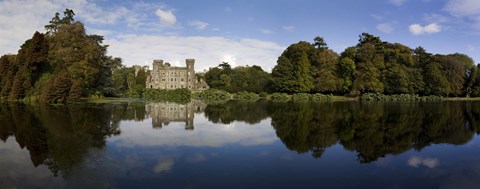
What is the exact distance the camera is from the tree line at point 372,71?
56125 millimetres

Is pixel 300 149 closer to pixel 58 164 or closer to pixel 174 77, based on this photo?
pixel 58 164

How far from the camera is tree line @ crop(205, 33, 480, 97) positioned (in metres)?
56.1

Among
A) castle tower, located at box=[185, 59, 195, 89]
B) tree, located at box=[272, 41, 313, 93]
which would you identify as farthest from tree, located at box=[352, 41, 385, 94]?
castle tower, located at box=[185, 59, 195, 89]

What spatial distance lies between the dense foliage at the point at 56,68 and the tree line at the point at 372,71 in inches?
1202

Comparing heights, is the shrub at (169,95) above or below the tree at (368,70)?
below

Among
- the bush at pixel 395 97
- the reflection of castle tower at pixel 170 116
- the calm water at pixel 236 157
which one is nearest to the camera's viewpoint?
the calm water at pixel 236 157

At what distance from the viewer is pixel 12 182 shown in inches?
306

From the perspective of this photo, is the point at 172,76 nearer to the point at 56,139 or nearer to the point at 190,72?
the point at 190,72

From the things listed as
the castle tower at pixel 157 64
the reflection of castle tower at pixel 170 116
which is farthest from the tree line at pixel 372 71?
the castle tower at pixel 157 64

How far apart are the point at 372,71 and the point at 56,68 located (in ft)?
143

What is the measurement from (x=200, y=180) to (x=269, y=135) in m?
7.44

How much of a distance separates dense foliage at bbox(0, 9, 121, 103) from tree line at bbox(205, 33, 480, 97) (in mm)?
30528

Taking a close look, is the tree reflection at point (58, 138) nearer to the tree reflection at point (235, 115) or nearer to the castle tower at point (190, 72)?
the tree reflection at point (235, 115)

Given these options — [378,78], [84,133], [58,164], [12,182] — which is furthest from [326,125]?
[378,78]
